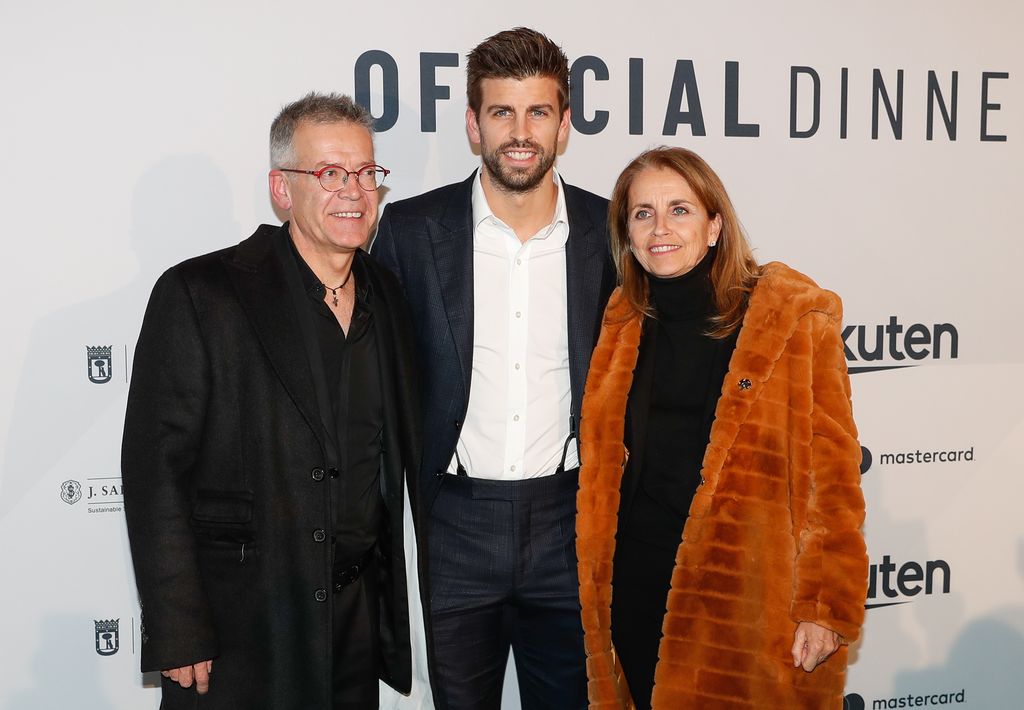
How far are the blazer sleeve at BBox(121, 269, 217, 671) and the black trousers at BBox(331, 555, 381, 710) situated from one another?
353mm

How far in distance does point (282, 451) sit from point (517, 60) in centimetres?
124

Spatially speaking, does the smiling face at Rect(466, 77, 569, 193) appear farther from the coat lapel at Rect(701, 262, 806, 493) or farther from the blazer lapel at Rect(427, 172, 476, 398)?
the coat lapel at Rect(701, 262, 806, 493)

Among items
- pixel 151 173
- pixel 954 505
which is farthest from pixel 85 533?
pixel 954 505

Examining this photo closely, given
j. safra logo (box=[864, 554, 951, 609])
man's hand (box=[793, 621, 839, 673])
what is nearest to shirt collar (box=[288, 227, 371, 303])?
man's hand (box=[793, 621, 839, 673])

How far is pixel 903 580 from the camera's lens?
3.65m

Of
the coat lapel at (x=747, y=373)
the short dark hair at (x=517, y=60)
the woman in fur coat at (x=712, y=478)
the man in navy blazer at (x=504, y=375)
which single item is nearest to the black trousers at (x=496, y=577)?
the man in navy blazer at (x=504, y=375)

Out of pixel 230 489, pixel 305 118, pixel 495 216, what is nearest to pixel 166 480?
pixel 230 489

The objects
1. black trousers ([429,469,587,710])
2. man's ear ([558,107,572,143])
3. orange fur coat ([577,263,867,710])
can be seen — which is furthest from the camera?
man's ear ([558,107,572,143])

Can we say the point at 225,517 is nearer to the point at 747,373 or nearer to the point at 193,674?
the point at 193,674

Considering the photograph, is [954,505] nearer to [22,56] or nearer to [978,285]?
[978,285]

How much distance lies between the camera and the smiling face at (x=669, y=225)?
2266 millimetres

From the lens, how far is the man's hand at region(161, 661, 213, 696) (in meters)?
2.05

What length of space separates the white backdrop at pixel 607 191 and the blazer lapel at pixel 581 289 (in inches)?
28.8

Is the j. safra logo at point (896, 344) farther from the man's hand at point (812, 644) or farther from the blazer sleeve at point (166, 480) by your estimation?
the blazer sleeve at point (166, 480)
